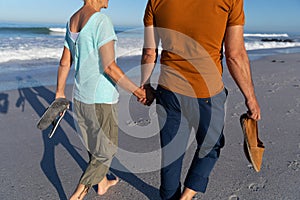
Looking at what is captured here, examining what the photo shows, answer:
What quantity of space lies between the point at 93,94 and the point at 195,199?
132 centimetres

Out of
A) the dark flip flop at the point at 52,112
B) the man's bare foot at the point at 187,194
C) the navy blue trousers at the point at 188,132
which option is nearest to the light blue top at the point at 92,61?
the dark flip flop at the point at 52,112

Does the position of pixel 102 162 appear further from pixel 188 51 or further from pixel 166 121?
pixel 188 51

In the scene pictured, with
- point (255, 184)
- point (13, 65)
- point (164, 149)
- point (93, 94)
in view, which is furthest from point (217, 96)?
point (13, 65)

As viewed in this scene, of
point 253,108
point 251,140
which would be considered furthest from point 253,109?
point 251,140

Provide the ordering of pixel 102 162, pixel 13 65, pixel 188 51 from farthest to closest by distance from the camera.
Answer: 1. pixel 13 65
2. pixel 102 162
3. pixel 188 51

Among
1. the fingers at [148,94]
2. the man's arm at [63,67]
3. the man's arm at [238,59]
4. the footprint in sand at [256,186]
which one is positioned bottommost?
the footprint in sand at [256,186]

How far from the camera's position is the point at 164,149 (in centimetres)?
248

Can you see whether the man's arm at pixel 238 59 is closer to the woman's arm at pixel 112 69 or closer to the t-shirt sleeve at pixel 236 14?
the t-shirt sleeve at pixel 236 14

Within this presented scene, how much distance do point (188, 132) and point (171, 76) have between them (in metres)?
0.49

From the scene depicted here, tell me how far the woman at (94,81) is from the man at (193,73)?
0.92 feet

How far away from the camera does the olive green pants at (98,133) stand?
253 cm

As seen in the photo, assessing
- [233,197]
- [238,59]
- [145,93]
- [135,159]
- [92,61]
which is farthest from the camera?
[135,159]

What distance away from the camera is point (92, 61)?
2363mm

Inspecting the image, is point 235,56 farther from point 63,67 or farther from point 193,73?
point 63,67
